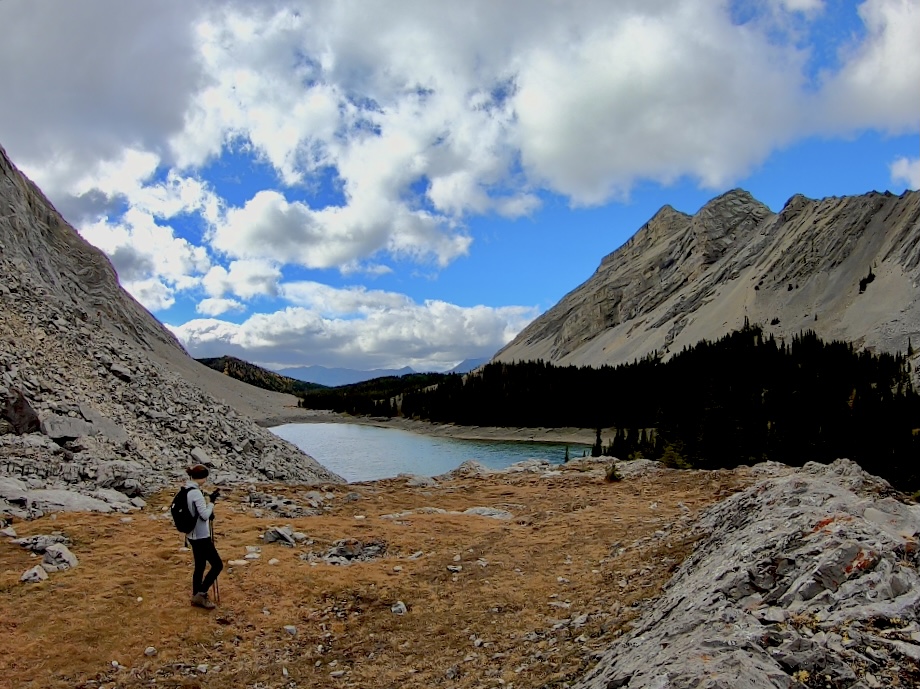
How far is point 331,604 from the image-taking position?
11.5m

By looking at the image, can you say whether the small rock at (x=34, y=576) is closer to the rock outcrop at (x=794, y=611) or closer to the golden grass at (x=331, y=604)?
the golden grass at (x=331, y=604)

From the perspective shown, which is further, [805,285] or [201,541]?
[805,285]

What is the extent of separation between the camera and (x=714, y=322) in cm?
15225

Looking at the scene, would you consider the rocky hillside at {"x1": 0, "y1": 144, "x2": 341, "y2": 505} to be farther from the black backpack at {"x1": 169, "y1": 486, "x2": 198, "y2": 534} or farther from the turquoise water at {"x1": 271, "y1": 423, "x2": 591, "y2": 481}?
the turquoise water at {"x1": 271, "y1": 423, "x2": 591, "y2": 481}

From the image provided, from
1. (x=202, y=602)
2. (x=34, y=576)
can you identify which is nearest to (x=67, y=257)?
(x=34, y=576)

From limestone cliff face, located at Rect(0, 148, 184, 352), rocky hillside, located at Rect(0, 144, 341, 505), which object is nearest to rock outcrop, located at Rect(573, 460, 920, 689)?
rocky hillside, located at Rect(0, 144, 341, 505)

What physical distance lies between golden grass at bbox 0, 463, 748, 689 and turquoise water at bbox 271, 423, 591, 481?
3746cm

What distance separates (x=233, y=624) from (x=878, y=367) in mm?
103515

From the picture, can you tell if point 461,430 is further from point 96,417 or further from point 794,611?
point 794,611

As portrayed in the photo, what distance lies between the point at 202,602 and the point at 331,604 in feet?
7.78

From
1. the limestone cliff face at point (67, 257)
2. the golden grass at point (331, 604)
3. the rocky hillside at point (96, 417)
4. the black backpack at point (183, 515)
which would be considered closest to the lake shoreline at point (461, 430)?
the limestone cliff face at point (67, 257)

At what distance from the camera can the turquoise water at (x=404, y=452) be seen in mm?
63219

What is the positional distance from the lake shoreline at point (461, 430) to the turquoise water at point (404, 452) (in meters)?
4.51

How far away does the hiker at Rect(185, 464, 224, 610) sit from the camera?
34.8 ft
